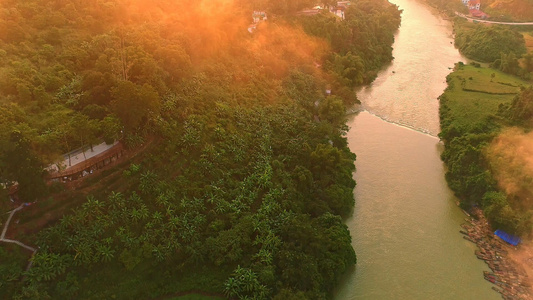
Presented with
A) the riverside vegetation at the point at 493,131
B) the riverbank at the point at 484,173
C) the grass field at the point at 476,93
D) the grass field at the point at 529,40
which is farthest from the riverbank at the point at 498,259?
the grass field at the point at 529,40

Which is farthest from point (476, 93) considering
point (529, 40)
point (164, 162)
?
point (164, 162)

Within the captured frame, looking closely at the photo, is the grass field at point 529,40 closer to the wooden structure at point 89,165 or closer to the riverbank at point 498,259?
the riverbank at point 498,259

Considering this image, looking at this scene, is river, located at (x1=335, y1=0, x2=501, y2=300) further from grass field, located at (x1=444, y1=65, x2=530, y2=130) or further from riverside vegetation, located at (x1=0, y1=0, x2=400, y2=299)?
grass field, located at (x1=444, y1=65, x2=530, y2=130)

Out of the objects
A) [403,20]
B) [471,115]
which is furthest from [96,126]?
[403,20]

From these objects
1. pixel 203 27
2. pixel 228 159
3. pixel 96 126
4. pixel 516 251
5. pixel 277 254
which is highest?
pixel 203 27

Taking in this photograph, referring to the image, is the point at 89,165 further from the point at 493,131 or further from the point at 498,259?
the point at 493,131

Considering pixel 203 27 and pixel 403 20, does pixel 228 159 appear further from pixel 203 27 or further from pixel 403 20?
pixel 403 20
